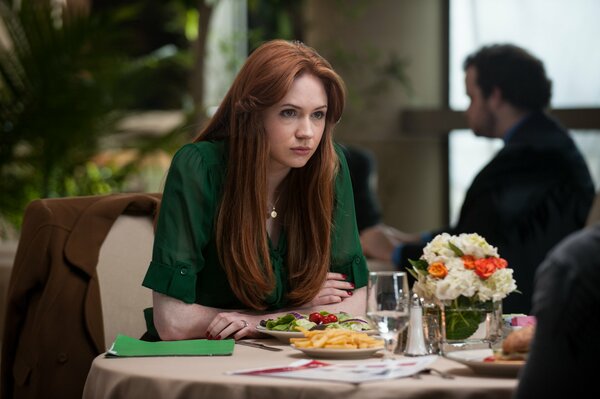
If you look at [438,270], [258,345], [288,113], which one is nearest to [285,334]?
[258,345]

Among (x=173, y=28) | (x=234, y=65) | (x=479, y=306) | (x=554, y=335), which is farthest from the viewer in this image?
(x=173, y=28)

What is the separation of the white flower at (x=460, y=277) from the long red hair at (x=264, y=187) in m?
0.55

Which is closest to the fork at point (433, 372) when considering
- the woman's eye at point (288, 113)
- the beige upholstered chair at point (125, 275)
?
the woman's eye at point (288, 113)

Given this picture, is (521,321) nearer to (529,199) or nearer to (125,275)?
(125,275)

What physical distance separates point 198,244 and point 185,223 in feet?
0.19

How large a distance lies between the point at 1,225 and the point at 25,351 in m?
3.22

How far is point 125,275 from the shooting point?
319 cm

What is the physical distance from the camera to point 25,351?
2.99m

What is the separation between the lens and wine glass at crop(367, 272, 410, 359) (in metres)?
1.98

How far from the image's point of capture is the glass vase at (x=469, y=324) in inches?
82.7

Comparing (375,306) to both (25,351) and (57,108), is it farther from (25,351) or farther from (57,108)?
(57,108)

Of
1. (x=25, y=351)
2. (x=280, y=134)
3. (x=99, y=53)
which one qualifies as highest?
(x=99, y=53)

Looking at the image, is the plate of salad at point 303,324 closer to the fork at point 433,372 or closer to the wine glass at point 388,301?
the wine glass at point 388,301

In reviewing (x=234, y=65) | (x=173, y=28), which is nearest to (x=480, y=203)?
Answer: (x=234, y=65)
